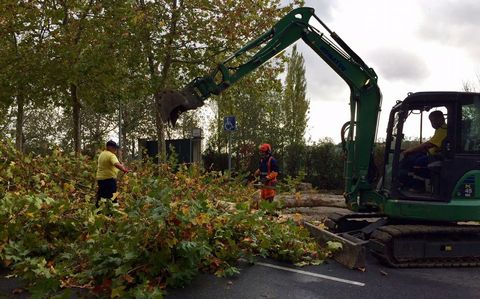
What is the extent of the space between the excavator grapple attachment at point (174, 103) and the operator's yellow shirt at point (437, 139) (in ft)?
12.4

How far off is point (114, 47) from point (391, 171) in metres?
12.1

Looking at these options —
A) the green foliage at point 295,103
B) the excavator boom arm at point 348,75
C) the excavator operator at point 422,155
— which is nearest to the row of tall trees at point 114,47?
the green foliage at point 295,103

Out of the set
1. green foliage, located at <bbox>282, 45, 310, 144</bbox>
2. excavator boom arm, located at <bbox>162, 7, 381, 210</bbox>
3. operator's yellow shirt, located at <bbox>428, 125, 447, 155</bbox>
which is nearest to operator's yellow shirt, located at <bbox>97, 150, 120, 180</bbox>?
excavator boom arm, located at <bbox>162, 7, 381, 210</bbox>

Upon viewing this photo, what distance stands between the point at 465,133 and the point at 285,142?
1868 cm

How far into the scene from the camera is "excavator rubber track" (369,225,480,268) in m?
7.48

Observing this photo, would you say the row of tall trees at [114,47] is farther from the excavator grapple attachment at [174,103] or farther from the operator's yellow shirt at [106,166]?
the excavator grapple attachment at [174,103]

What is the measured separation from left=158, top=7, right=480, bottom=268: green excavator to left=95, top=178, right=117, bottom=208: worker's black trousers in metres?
2.47

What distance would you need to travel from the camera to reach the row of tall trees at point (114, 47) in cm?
1717

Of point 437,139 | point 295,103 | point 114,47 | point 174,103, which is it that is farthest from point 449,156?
point 295,103

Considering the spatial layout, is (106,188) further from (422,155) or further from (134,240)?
(422,155)

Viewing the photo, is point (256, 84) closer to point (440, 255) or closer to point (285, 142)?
point (285, 142)

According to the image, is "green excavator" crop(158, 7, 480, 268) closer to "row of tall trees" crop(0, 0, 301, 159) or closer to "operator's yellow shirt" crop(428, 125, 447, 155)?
"operator's yellow shirt" crop(428, 125, 447, 155)

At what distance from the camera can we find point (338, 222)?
9.35m

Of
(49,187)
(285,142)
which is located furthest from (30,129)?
(49,187)
